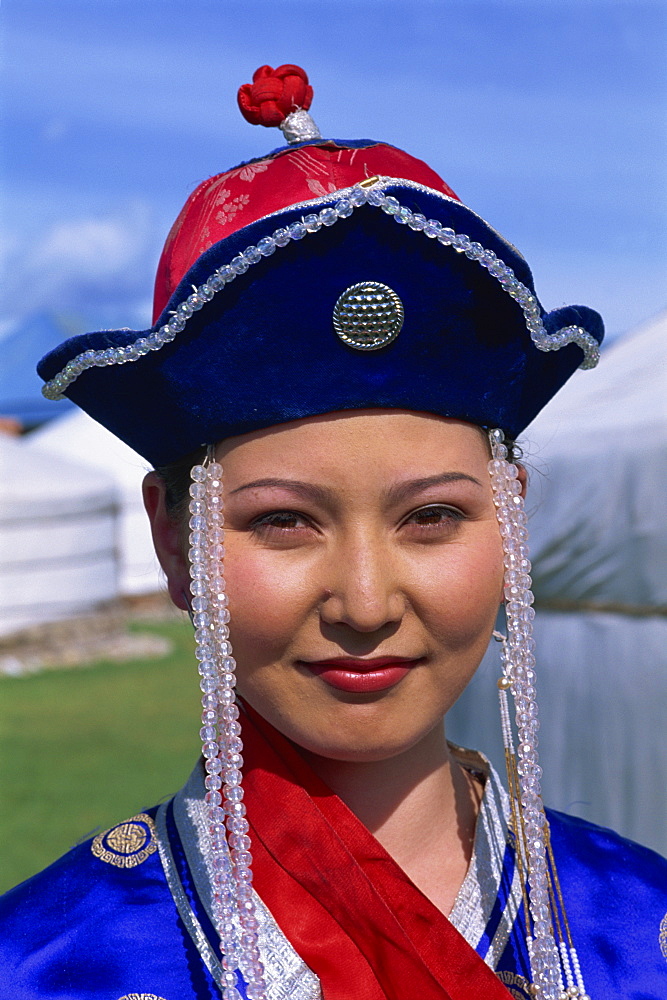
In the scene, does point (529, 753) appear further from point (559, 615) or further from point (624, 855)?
point (559, 615)

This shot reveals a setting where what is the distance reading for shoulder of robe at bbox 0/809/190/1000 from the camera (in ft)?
5.53

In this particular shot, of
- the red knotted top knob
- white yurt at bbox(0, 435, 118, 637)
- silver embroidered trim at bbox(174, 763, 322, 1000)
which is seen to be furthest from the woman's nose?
white yurt at bbox(0, 435, 118, 637)

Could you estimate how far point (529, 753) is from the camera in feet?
5.71

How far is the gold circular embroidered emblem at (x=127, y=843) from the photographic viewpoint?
1.87m

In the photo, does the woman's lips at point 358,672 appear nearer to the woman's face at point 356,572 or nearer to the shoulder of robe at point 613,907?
the woman's face at point 356,572

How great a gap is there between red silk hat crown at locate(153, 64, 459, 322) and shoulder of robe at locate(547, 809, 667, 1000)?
3.92 ft

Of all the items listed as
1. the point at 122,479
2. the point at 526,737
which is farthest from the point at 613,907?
the point at 122,479

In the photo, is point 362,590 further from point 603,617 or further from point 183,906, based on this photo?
point 603,617

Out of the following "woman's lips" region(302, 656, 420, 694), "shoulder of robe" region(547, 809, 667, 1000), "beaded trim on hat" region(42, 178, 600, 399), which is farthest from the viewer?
"shoulder of robe" region(547, 809, 667, 1000)

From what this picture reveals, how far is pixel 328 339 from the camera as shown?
1552mm

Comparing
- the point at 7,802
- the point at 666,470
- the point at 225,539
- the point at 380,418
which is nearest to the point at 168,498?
the point at 225,539

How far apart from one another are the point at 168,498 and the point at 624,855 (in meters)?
1.07

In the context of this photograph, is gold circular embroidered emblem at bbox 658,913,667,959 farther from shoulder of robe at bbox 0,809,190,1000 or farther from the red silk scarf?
shoulder of robe at bbox 0,809,190,1000

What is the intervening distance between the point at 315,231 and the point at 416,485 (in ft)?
1.27
